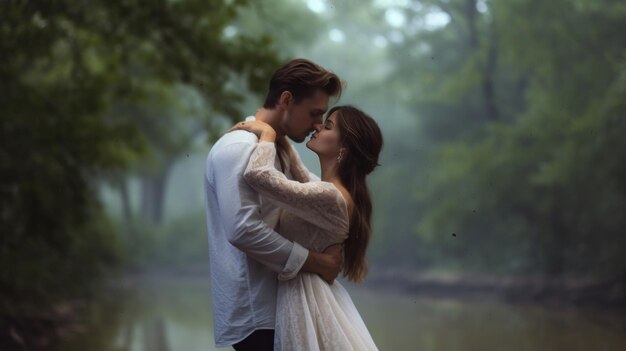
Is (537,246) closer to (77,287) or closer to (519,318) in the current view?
(519,318)

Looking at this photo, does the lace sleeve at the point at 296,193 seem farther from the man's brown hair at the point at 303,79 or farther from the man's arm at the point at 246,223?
the man's brown hair at the point at 303,79

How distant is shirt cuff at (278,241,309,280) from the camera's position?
12.4ft

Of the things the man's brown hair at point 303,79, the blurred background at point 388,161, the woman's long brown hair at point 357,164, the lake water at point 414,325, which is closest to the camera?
the man's brown hair at point 303,79

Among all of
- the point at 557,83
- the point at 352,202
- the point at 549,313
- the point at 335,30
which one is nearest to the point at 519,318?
the point at 549,313

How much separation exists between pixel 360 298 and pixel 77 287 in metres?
7.54

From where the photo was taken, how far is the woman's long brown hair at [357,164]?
4.06m

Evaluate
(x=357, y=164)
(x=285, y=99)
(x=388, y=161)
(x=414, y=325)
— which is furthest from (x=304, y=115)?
(x=388, y=161)

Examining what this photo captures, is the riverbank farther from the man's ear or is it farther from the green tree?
the man's ear

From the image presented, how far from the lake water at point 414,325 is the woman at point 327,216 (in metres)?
7.43

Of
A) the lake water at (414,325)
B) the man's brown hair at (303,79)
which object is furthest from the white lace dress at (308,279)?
the lake water at (414,325)

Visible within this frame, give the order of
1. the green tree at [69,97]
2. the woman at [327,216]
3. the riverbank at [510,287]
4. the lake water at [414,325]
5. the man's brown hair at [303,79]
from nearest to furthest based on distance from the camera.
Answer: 1. the woman at [327,216]
2. the man's brown hair at [303,79]
3. the green tree at [69,97]
4. the lake water at [414,325]
5. the riverbank at [510,287]

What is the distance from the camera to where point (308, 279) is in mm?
3900

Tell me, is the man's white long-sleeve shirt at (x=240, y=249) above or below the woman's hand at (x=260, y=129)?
below

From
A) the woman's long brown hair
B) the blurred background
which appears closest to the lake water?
the blurred background
